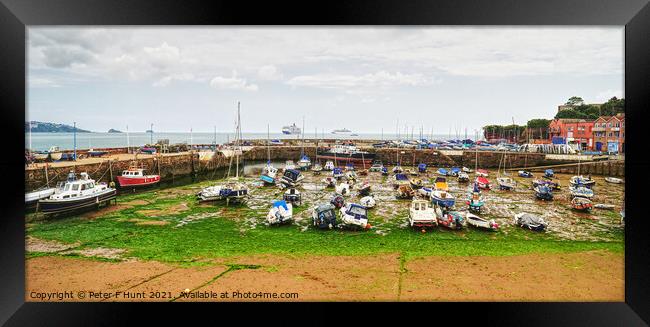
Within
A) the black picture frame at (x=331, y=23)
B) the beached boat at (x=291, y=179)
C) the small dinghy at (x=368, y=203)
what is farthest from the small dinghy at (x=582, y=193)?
the beached boat at (x=291, y=179)

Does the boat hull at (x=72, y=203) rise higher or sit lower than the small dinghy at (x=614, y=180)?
lower

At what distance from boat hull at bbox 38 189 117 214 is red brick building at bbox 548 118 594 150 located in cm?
1935

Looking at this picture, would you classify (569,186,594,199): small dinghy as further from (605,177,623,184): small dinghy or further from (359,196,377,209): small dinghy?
(359,196,377,209): small dinghy

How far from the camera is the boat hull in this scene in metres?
8.36

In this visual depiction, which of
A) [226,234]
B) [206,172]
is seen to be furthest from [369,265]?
[206,172]

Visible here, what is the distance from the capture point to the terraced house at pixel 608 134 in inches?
591

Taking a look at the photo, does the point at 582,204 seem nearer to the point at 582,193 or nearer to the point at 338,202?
the point at 582,193

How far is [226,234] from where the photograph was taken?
7.70 m

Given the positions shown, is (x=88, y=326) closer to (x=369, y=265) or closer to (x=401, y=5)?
(x=369, y=265)

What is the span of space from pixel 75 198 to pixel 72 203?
0.43 feet

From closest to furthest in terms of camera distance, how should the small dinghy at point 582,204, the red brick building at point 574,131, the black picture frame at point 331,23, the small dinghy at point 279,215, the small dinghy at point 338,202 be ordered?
1. the black picture frame at point 331,23
2. the small dinghy at point 279,215
3. the small dinghy at point 582,204
4. the small dinghy at point 338,202
5. the red brick building at point 574,131

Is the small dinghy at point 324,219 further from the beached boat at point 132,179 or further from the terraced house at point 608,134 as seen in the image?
the terraced house at point 608,134

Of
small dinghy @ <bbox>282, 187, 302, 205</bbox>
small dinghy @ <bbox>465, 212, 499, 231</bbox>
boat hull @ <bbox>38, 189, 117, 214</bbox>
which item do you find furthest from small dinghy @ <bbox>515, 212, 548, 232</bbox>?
boat hull @ <bbox>38, 189, 117, 214</bbox>
